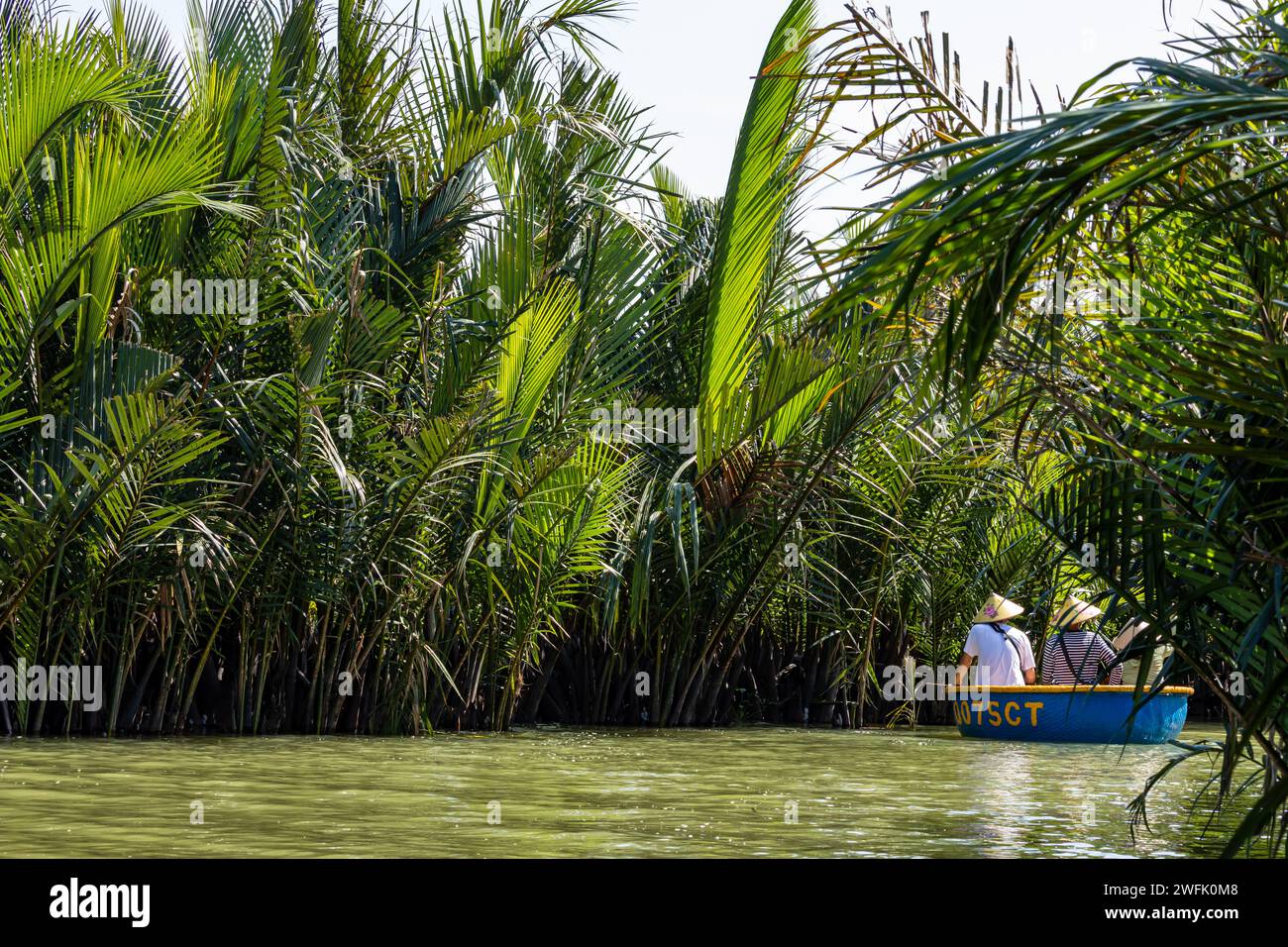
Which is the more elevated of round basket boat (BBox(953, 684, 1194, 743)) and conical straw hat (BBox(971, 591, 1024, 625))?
conical straw hat (BBox(971, 591, 1024, 625))

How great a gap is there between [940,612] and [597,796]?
636 cm

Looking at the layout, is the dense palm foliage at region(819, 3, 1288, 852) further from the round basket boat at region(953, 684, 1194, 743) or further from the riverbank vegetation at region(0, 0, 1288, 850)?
the round basket boat at region(953, 684, 1194, 743)

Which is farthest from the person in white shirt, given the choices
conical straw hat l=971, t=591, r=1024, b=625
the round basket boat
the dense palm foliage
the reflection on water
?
the dense palm foliage

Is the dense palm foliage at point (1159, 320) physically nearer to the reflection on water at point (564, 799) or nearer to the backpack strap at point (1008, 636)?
the reflection on water at point (564, 799)

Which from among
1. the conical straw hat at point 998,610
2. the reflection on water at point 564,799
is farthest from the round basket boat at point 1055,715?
the reflection on water at point 564,799

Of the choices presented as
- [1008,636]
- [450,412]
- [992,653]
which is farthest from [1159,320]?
[1008,636]

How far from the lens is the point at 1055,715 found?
11.7 metres

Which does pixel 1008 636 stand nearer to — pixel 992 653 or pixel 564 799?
pixel 992 653

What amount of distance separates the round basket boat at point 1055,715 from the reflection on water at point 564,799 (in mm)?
1097

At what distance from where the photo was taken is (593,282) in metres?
11.2

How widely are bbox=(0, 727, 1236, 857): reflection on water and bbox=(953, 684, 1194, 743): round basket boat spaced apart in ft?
3.60

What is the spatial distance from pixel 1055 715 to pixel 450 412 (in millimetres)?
5068

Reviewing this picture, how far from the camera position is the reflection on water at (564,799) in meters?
5.79

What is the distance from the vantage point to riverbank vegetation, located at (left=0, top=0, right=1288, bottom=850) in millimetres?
8320
